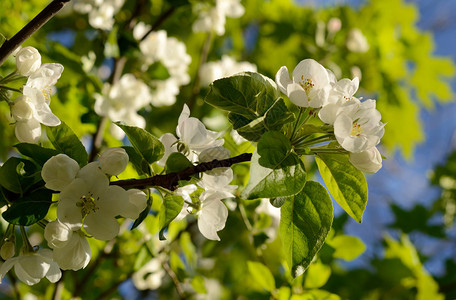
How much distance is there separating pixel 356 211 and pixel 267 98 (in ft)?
0.67

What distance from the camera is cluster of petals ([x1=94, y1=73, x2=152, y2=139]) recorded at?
4.67ft

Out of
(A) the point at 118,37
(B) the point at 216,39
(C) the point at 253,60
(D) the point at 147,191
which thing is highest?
(D) the point at 147,191

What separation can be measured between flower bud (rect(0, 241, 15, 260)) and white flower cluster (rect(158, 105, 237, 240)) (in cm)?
24

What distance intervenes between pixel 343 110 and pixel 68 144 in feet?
1.27

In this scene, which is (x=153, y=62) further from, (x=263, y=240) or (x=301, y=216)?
(x=301, y=216)

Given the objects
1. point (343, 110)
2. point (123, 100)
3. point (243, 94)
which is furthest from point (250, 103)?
point (123, 100)

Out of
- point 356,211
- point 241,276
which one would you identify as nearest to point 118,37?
point 356,211

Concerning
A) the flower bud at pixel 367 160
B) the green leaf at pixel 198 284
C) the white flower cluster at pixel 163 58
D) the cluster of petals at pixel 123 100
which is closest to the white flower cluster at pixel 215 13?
the white flower cluster at pixel 163 58

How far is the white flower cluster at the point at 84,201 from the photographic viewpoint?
24.5 inches

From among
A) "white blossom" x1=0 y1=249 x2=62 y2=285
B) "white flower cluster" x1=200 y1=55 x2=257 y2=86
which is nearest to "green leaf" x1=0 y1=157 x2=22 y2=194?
"white blossom" x1=0 y1=249 x2=62 y2=285

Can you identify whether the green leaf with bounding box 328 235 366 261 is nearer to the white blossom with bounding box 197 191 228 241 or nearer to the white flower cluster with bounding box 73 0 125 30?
the white blossom with bounding box 197 191 228 241

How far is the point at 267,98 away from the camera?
697mm

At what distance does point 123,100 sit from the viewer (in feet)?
4.76

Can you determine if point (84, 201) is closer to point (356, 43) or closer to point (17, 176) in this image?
point (17, 176)
